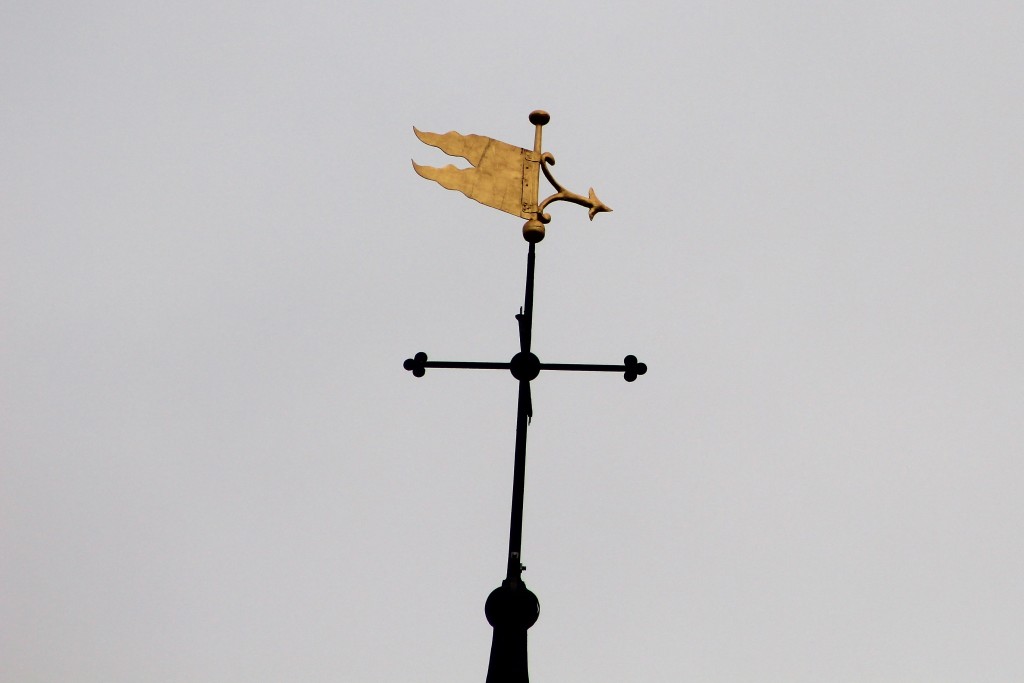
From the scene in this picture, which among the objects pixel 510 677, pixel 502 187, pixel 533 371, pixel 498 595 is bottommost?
pixel 510 677

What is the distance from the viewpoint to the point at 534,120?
5.97 m

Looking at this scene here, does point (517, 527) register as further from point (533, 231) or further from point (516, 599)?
point (533, 231)

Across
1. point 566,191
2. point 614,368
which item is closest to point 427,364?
point 614,368

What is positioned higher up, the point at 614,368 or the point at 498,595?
the point at 614,368

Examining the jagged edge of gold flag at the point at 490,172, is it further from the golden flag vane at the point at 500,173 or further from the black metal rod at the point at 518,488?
the black metal rod at the point at 518,488

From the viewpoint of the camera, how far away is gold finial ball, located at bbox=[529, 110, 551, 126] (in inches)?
234

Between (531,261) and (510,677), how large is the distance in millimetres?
2101

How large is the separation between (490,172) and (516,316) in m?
0.99

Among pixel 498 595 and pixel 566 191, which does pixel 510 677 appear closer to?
pixel 498 595

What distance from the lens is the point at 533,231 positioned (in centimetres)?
568

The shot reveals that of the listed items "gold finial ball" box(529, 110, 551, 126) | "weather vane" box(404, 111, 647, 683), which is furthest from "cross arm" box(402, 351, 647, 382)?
"gold finial ball" box(529, 110, 551, 126)

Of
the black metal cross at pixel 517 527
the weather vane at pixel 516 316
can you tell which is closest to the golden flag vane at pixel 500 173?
the weather vane at pixel 516 316

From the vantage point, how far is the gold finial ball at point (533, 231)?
18.6 feet

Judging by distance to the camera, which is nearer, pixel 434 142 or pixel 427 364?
pixel 427 364
